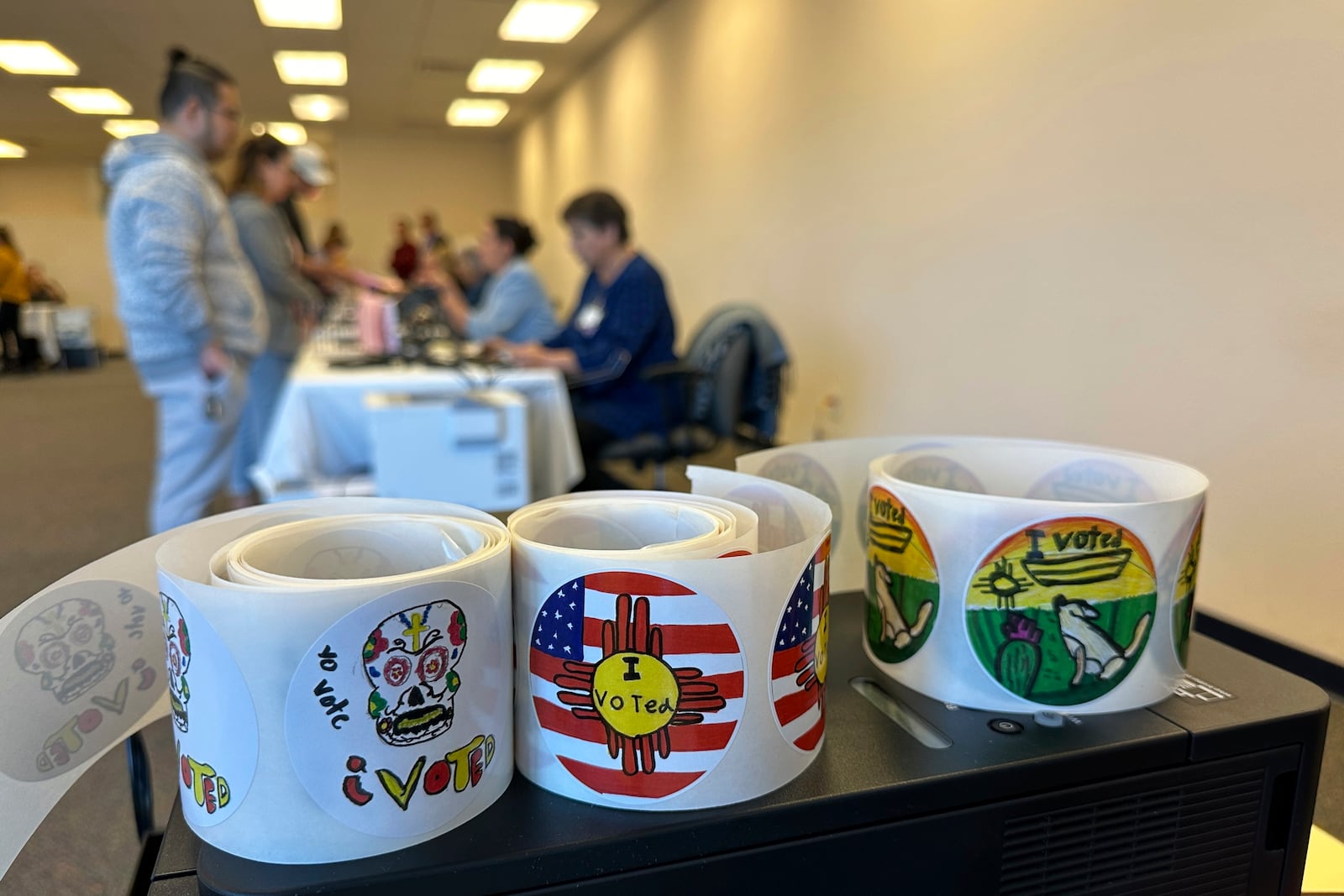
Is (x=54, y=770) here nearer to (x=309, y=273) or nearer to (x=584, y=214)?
(x=584, y=214)

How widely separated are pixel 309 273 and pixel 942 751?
138 inches

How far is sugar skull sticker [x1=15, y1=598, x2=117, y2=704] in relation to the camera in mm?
496

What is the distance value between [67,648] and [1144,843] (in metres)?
0.72

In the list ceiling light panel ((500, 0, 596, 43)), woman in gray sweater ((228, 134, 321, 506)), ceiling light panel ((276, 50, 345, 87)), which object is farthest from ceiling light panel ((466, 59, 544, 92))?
woman in gray sweater ((228, 134, 321, 506))

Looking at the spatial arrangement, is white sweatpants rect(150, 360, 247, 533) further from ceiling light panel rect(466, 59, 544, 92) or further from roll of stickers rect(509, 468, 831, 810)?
roll of stickers rect(509, 468, 831, 810)

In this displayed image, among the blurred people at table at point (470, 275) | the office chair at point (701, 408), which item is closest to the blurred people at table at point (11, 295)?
the office chair at point (701, 408)

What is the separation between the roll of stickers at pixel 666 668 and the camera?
0.50 metres

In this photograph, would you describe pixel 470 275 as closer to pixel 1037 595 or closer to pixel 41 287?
pixel 41 287

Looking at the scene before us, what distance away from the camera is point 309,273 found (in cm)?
351

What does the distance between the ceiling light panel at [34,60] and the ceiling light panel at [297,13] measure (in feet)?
0.48

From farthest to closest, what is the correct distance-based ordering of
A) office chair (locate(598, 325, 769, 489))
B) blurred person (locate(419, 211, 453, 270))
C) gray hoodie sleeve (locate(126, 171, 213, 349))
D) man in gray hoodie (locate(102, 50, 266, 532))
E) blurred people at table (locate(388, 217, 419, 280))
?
1. blurred people at table (locate(388, 217, 419, 280))
2. blurred person (locate(419, 211, 453, 270))
3. office chair (locate(598, 325, 769, 489))
4. gray hoodie sleeve (locate(126, 171, 213, 349))
5. man in gray hoodie (locate(102, 50, 266, 532))

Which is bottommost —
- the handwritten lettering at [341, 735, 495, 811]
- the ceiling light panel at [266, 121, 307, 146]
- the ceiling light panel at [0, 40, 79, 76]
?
the handwritten lettering at [341, 735, 495, 811]

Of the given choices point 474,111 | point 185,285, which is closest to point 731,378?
point 474,111

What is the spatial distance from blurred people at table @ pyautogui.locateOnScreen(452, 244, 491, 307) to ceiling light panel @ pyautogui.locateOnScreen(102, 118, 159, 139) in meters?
4.59
